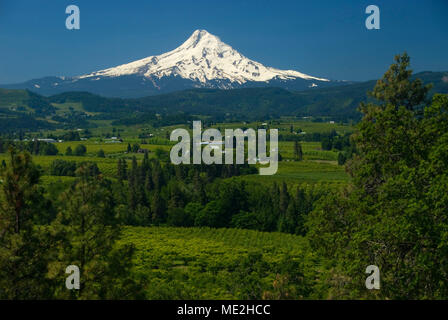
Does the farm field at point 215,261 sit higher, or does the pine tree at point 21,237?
the pine tree at point 21,237

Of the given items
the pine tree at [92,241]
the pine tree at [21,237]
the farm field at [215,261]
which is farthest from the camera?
the farm field at [215,261]

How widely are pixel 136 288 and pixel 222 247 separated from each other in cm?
4563

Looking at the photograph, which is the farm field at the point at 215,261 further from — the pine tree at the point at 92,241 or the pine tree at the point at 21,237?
the pine tree at the point at 21,237

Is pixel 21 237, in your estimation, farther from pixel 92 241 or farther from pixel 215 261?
pixel 215 261

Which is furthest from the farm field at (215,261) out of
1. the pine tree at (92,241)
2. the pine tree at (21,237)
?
the pine tree at (21,237)

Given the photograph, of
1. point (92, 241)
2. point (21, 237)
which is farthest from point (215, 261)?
point (21, 237)

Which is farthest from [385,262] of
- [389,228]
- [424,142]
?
[424,142]

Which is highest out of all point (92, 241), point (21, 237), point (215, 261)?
point (21, 237)

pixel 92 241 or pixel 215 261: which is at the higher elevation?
pixel 92 241

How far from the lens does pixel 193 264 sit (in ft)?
178

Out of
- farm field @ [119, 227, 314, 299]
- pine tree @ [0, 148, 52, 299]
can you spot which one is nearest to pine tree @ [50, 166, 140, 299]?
pine tree @ [0, 148, 52, 299]

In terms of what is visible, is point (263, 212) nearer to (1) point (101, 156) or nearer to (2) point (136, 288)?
(2) point (136, 288)

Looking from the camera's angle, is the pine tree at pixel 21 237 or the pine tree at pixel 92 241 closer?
the pine tree at pixel 21 237

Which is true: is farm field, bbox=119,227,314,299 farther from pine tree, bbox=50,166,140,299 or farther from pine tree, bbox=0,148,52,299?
pine tree, bbox=0,148,52,299
